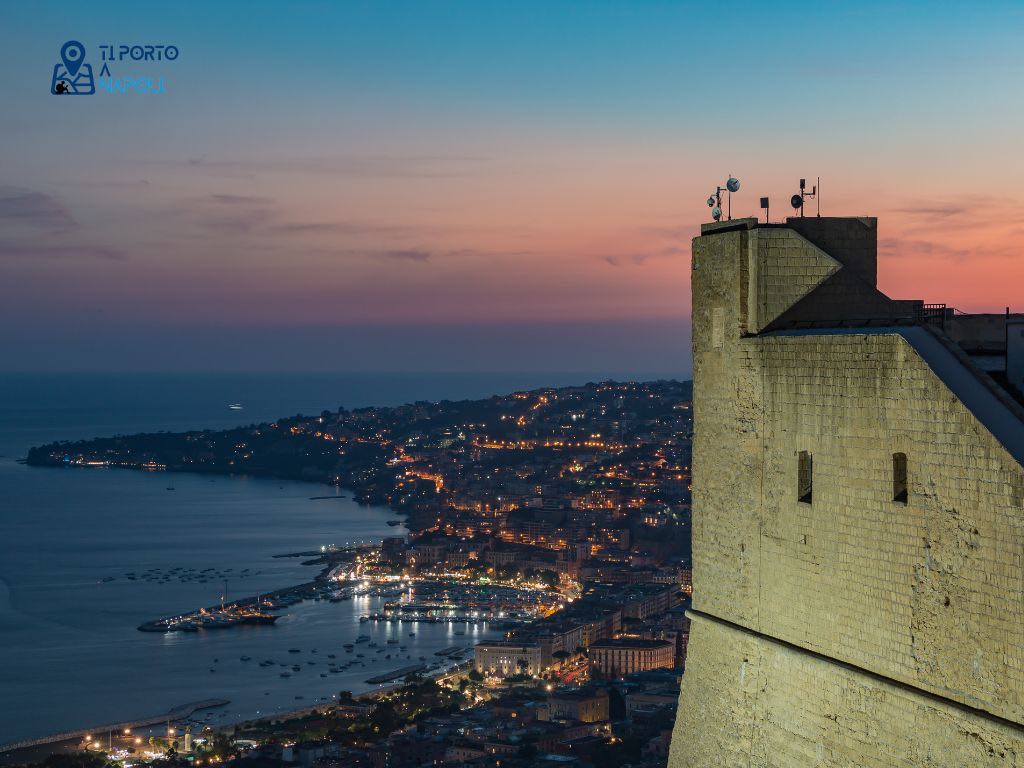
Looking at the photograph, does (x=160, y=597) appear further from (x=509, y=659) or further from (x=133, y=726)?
(x=133, y=726)

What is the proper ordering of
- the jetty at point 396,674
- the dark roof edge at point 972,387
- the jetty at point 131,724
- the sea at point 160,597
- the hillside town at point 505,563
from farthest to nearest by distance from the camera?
the jetty at point 396,674
the sea at point 160,597
the jetty at point 131,724
the hillside town at point 505,563
the dark roof edge at point 972,387

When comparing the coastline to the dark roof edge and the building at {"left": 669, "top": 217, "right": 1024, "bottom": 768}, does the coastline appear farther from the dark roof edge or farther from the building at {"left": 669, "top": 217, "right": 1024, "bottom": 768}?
the dark roof edge

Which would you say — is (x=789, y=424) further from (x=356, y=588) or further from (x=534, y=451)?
(x=534, y=451)

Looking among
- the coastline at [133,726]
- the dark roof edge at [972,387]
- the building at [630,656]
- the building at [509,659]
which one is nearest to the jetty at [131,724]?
the coastline at [133,726]

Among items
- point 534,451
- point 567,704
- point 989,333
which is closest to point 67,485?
point 534,451

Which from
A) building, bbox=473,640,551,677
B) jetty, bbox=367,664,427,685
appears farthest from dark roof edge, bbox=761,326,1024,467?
building, bbox=473,640,551,677

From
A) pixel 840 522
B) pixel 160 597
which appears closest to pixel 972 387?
pixel 840 522

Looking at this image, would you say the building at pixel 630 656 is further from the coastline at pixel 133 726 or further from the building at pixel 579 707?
the building at pixel 579 707
